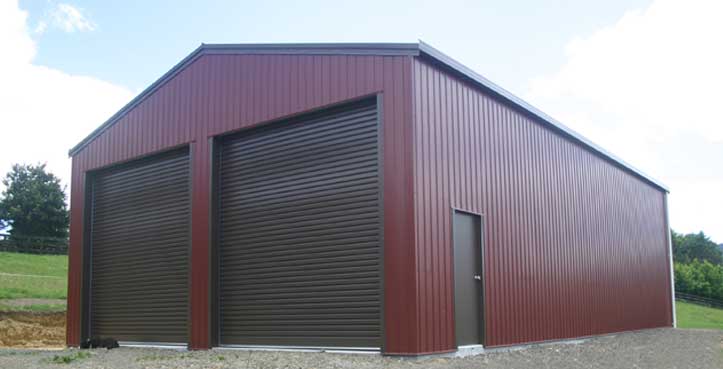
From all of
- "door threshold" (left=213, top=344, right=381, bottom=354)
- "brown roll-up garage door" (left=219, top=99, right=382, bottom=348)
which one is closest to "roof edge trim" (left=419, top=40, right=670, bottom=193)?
"brown roll-up garage door" (left=219, top=99, right=382, bottom=348)

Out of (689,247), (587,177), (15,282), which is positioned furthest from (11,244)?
(689,247)

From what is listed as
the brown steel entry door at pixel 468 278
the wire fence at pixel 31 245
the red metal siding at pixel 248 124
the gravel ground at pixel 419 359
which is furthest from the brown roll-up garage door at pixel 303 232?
the wire fence at pixel 31 245

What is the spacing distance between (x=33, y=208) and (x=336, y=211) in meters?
44.6

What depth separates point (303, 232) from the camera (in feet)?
39.4

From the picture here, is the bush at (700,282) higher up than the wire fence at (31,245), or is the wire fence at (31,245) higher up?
the wire fence at (31,245)

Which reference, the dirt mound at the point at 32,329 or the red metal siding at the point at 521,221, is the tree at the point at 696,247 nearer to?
Result: the red metal siding at the point at 521,221

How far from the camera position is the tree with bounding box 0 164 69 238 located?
49.7 m

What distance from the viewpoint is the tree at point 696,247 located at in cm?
7506

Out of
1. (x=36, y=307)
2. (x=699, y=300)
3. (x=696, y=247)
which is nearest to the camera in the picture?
(x=36, y=307)

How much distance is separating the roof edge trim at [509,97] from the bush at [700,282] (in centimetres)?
2751

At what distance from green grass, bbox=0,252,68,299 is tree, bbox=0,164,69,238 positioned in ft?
42.4

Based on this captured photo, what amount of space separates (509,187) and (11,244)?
108ft

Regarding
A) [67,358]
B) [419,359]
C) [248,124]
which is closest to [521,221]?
[419,359]

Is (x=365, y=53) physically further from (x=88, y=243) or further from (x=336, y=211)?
(x=88, y=243)
